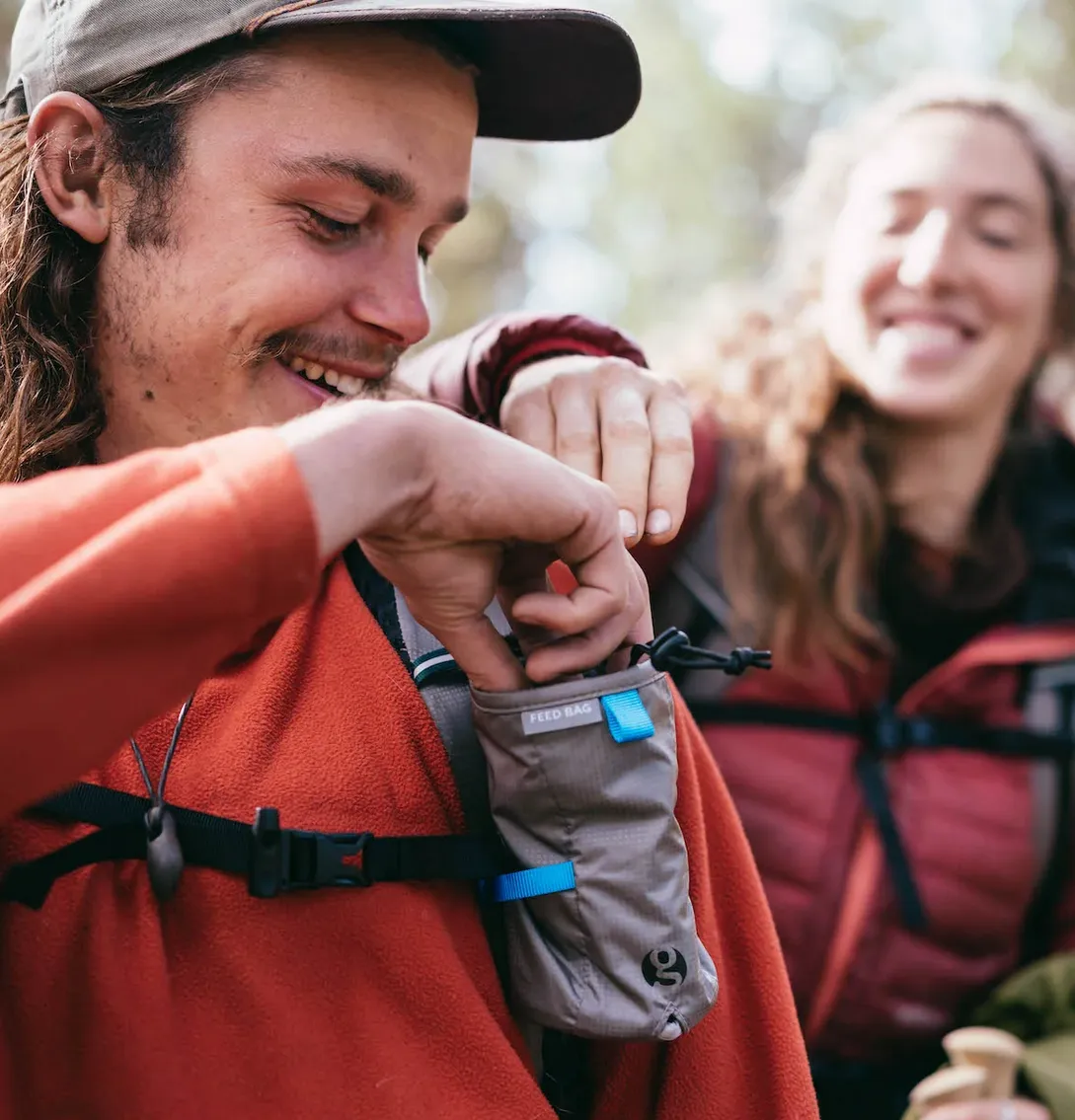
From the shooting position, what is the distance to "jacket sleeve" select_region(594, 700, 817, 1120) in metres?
1.58

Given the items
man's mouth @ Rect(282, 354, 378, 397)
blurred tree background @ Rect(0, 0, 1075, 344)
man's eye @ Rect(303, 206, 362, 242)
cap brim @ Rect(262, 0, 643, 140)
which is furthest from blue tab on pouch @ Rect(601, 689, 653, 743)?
blurred tree background @ Rect(0, 0, 1075, 344)

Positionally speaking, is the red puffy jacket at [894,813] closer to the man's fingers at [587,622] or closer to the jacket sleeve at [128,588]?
the man's fingers at [587,622]

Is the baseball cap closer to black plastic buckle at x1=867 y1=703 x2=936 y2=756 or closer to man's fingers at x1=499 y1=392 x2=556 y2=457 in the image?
man's fingers at x1=499 y1=392 x2=556 y2=457

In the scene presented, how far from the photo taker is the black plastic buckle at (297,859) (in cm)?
138

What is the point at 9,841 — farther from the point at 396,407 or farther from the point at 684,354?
the point at 684,354

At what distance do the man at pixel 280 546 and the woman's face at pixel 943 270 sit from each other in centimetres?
137

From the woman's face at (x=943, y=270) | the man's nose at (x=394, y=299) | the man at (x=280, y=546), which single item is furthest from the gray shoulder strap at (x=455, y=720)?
the woman's face at (x=943, y=270)

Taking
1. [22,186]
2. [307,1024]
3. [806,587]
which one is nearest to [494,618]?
[307,1024]

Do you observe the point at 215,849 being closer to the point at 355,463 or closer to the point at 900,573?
the point at 355,463

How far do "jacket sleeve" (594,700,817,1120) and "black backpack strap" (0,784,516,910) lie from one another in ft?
1.38

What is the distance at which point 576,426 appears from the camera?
5.83 feet

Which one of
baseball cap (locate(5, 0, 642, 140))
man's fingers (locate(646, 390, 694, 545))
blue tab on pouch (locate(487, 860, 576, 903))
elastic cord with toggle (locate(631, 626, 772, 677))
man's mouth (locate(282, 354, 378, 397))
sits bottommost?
blue tab on pouch (locate(487, 860, 576, 903))

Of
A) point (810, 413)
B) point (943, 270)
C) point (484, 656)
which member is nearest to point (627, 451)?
point (484, 656)

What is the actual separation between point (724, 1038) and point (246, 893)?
2.08 feet
